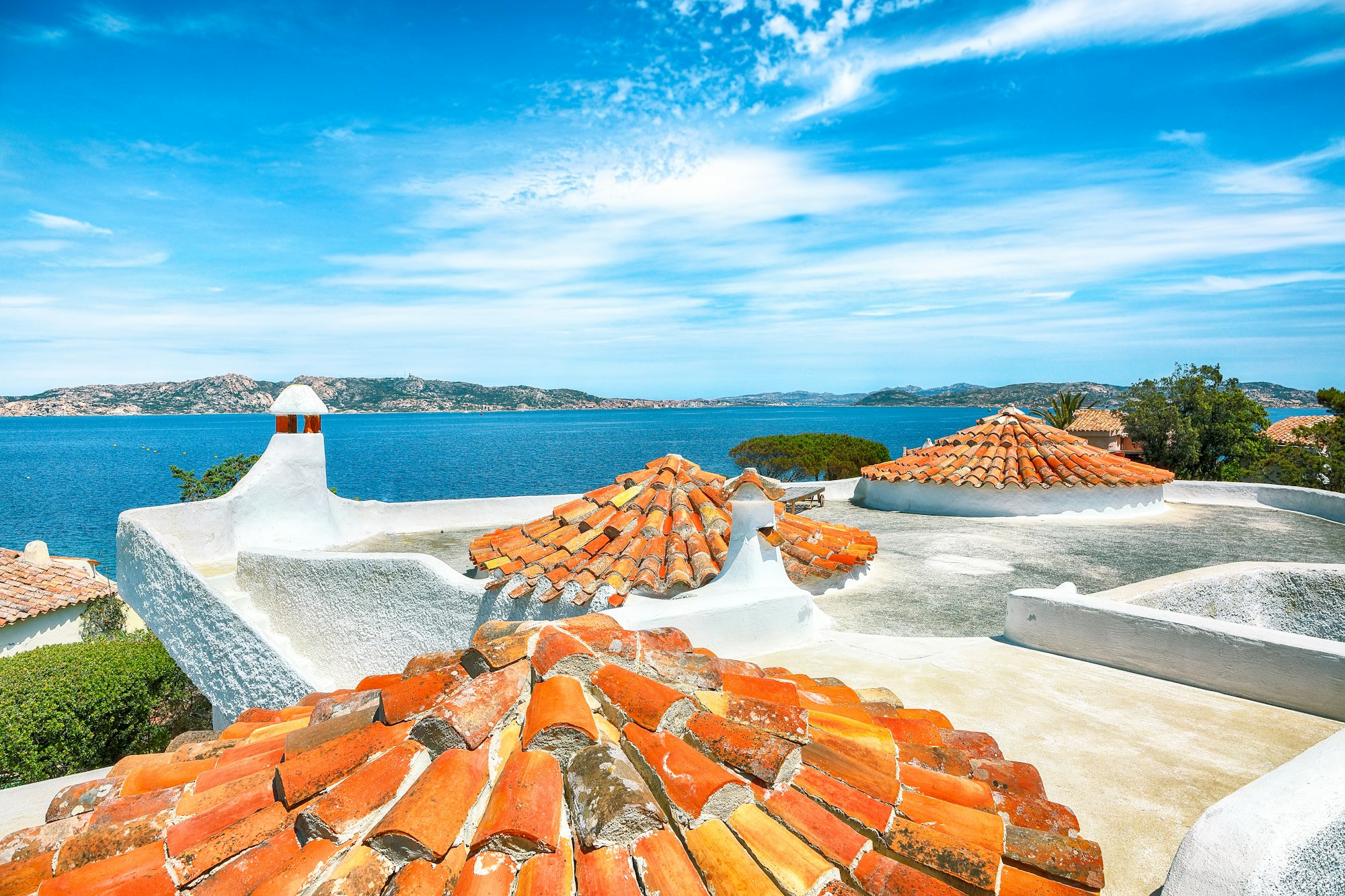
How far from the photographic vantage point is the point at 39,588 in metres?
23.4

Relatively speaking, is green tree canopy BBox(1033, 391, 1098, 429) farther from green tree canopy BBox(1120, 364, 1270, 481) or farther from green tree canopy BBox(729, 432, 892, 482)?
green tree canopy BBox(729, 432, 892, 482)

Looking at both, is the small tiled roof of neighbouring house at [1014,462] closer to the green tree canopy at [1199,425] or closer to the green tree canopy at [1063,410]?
the green tree canopy at [1199,425]

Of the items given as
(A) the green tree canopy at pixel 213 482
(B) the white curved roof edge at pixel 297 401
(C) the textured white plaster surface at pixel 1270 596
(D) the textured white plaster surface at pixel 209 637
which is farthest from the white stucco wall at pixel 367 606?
(A) the green tree canopy at pixel 213 482

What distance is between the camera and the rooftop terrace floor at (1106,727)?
3.39m

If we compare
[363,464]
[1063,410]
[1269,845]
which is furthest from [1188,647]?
[363,464]

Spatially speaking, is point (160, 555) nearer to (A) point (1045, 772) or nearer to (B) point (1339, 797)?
(A) point (1045, 772)

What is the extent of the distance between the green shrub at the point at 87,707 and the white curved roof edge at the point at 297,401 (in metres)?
6.79

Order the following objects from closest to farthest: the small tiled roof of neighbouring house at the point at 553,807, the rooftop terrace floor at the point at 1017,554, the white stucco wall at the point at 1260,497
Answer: the small tiled roof of neighbouring house at the point at 553,807 < the rooftop terrace floor at the point at 1017,554 < the white stucco wall at the point at 1260,497

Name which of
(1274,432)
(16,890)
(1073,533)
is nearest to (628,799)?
(16,890)

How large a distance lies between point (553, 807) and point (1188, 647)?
203 inches

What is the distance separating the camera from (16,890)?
7.01ft

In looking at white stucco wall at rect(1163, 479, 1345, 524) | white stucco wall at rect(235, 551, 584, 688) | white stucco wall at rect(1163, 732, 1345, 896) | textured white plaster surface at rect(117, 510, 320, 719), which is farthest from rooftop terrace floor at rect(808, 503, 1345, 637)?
textured white plaster surface at rect(117, 510, 320, 719)

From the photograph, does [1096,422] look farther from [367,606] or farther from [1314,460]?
[367,606]

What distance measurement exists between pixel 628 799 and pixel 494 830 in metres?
0.36
